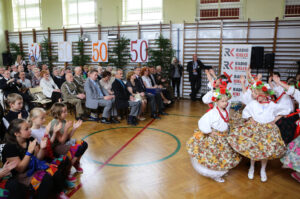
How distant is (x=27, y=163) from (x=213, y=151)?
198 cm

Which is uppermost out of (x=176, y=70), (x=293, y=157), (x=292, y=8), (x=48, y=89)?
(x=292, y=8)

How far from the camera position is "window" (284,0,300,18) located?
7574 millimetres

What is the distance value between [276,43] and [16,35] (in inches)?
442

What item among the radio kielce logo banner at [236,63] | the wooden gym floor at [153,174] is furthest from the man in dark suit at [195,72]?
the wooden gym floor at [153,174]

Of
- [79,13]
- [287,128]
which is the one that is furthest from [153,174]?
[79,13]

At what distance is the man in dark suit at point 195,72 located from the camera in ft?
27.0

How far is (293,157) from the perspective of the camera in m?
2.70

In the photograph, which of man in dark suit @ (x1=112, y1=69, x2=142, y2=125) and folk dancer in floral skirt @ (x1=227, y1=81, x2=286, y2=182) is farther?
man in dark suit @ (x1=112, y1=69, x2=142, y2=125)

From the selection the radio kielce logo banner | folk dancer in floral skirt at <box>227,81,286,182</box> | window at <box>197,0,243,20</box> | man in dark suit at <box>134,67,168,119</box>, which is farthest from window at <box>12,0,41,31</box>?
folk dancer in floral skirt at <box>227,81,286,182</box>

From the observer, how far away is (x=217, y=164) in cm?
269

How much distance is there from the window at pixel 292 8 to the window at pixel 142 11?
4388 millimetres

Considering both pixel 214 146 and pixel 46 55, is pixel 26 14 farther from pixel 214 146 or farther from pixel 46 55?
pixel 214 146

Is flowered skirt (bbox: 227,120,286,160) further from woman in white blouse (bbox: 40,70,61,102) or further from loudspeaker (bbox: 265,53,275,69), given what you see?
loudspeaker (bbox: 265,53,275,69)

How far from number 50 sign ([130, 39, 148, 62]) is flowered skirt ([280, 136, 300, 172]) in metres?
6.73
